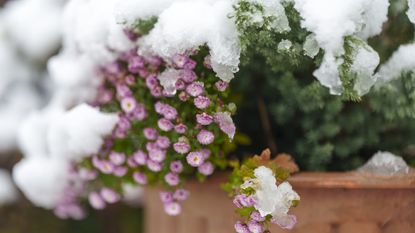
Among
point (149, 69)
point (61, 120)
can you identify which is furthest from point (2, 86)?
point (149, 69)

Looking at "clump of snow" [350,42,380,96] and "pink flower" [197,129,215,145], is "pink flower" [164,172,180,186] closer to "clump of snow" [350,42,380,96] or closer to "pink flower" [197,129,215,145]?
"pink flower" [197,129,215,145]

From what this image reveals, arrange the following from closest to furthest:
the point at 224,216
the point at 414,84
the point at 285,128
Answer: the point at 414,84
the point at 224,216
the point at 285,128

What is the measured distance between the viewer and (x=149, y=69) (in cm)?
110

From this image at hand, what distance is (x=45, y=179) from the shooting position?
1.31 m

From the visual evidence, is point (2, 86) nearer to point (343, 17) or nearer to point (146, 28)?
point (146, 28)

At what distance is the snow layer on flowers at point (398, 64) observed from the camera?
1051 millimetres

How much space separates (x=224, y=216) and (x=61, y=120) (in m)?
0.38

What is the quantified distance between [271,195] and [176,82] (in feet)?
0.81

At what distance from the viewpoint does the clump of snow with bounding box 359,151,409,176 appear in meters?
1.05

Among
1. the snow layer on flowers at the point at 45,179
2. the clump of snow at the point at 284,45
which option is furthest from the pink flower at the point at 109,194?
the clump of snow at the point at 284,45

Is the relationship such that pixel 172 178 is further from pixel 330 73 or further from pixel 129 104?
pixel 330 73

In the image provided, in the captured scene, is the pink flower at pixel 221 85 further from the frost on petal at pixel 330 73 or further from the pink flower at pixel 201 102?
the frost on petal at pixel 330 73

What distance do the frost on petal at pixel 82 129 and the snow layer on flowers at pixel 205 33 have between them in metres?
0.21

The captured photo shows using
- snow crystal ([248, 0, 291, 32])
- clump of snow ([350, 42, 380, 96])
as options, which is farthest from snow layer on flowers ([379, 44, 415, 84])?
snow crystal ([248, 0, 291, 32])
